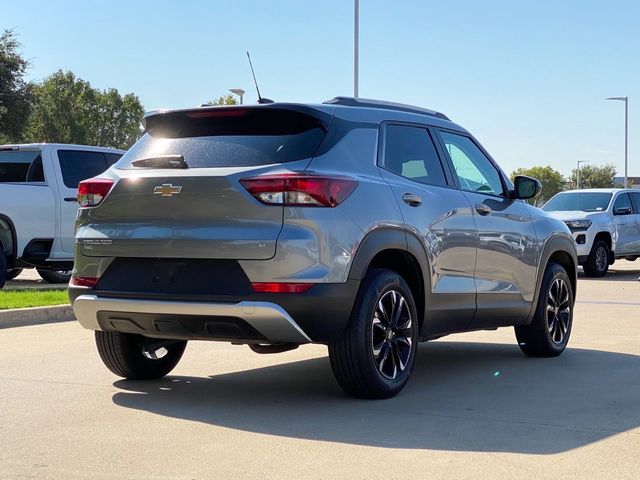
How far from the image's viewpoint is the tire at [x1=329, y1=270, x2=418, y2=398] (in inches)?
231

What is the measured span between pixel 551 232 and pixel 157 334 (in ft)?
12.1

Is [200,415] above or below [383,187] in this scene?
below

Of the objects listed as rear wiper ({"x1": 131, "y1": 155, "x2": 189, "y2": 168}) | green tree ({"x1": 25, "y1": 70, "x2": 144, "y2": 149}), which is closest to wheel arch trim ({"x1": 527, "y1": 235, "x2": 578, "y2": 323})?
rear wiper ({"x1": 131, "y1": 155, "x2": 189, "y2": 168})

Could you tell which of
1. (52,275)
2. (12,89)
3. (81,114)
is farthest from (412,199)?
(81,114)

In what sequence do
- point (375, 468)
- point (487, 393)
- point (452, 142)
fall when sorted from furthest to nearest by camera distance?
point (452, 142) < point (487, 393) < point (375, 468)

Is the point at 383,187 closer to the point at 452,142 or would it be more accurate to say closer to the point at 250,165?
the point at 250,165

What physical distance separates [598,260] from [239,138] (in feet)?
49.0

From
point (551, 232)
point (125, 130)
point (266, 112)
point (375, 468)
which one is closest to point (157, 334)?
point (266, 112)

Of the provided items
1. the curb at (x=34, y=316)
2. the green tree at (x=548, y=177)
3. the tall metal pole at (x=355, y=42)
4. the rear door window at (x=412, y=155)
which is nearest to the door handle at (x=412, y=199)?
the rear door window at (x=412, y=155)

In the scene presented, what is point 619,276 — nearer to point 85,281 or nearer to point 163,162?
point 163,162

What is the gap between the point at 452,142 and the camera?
7379 mm

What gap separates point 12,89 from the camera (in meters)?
44.6

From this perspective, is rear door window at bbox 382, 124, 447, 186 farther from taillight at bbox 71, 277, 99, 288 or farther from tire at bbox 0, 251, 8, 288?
tire at bbox 0, 251, 8, 288

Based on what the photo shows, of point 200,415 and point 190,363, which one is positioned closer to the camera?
point 200,415
